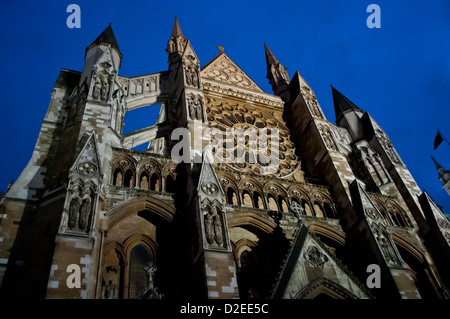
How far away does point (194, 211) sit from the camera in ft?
35.6

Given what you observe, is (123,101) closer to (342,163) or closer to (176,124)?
(176,124)

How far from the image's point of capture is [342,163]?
15.6 meters

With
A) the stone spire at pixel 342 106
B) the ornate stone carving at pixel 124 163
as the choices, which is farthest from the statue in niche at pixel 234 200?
the stone spire at pixel 342 106

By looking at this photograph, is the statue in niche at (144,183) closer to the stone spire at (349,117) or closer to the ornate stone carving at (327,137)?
the ornate stone carving at (327,137)

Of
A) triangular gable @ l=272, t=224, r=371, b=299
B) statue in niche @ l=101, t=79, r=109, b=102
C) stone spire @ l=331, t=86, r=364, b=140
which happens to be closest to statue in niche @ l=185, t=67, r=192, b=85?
statue in niche @ l=101, t=79, r=109, b=102

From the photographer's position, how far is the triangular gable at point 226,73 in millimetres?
21703

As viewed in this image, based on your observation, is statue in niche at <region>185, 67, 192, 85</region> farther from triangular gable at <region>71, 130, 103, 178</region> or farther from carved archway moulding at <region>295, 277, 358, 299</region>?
carved archway moulding at <region>295, 277, 358, 299</region>

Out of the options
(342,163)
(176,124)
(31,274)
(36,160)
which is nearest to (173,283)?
(31,274)

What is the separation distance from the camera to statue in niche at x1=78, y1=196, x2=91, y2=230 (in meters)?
8.77

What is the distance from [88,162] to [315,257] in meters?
6.96

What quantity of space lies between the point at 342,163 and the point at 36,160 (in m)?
11.7

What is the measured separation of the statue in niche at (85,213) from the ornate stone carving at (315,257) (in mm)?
5970

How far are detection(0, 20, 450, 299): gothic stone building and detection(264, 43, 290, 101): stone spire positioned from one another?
12.8 ft

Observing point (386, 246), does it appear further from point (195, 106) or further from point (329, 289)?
point (195, 106)
